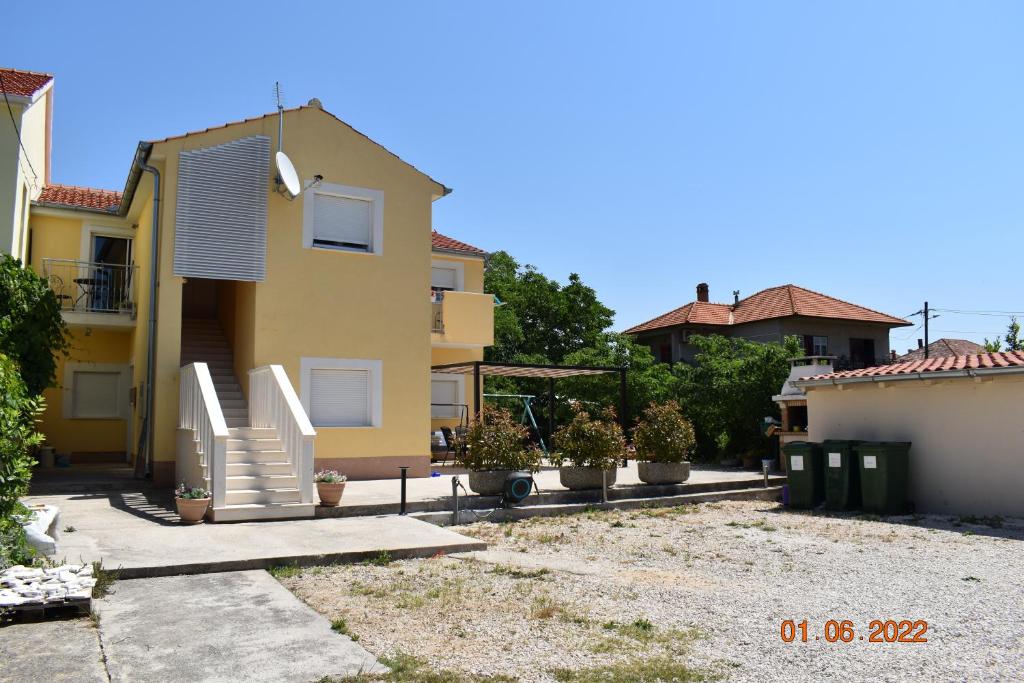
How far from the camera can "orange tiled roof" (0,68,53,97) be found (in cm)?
1407

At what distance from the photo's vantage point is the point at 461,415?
21156 millimetres

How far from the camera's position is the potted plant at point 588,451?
13680mm

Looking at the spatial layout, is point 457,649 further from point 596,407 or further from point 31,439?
point 596,407

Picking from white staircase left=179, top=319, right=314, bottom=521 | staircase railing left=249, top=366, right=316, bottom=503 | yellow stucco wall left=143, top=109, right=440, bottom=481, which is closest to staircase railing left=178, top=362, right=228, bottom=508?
white staircase left=179, top=319, right=314, bottom=521

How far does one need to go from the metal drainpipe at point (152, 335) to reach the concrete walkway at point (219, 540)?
2.61m

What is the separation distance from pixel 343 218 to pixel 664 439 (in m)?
7.72

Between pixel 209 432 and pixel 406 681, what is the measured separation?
7.67 meters

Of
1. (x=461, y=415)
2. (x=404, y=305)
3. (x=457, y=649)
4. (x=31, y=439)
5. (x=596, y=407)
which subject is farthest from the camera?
(x=596, y=407)

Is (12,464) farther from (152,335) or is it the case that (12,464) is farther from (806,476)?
(806,476)

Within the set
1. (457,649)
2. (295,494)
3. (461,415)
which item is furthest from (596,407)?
(457,649)

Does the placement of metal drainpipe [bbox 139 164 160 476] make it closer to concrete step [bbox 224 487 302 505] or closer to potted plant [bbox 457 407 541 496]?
concrete step [bbox 224 487 302 505]

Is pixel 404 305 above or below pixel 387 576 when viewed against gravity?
above

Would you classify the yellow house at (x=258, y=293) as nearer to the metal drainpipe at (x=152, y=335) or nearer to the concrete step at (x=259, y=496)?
the metal drainpipe at (x=152, y=335)

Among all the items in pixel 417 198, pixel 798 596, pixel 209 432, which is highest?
pixel 417 198
